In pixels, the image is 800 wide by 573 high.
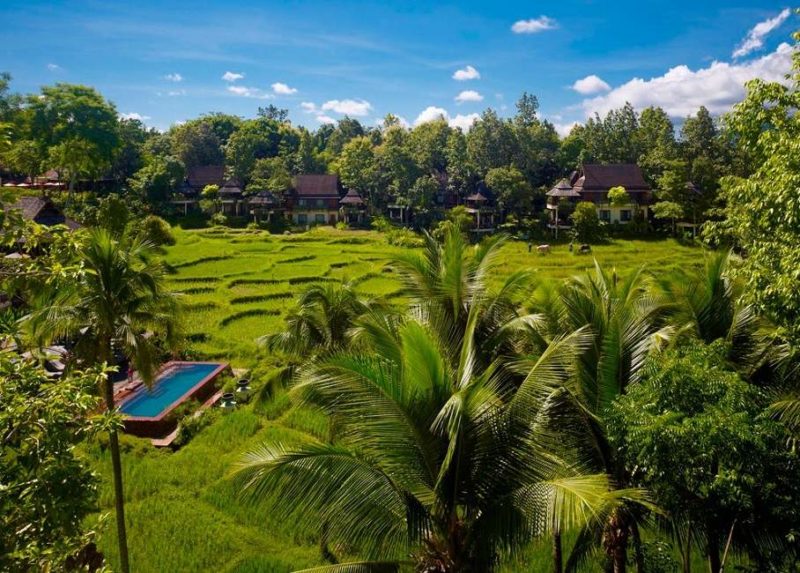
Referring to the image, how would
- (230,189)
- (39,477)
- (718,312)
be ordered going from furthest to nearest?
(230,189), (718,312), (39,477)

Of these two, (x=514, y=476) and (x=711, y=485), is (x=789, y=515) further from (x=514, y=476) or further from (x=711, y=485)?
(x=514, y=476)

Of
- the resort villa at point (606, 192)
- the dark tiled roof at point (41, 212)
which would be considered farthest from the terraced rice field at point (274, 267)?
the resort villa at point (606, 192)

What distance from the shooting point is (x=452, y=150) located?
57.5 metres

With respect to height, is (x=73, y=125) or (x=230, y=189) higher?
(x=73, y=125)

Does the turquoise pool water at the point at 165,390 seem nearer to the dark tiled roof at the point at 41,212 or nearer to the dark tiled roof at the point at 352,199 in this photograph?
the dark tiled roof at the point at 41,212

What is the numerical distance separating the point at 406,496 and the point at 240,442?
35.3 feet

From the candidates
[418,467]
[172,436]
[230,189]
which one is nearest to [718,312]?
[418,467]

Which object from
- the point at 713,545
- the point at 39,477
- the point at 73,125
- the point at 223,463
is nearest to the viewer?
the point at 39,477

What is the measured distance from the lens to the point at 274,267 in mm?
36281

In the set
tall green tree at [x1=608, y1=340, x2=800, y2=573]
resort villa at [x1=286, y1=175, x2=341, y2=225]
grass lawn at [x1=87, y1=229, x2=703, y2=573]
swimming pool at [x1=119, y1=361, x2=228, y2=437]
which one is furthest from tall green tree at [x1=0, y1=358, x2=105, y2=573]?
resort villa at [x1=286, y1=175, x2=341, y2=225]

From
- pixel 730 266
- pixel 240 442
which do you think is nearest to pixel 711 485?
pixel 730 266

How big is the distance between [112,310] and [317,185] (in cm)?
→ 5043

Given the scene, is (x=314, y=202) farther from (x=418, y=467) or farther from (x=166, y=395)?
(x=418, y=467)

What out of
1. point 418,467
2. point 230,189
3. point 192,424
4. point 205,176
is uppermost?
point 205,176
